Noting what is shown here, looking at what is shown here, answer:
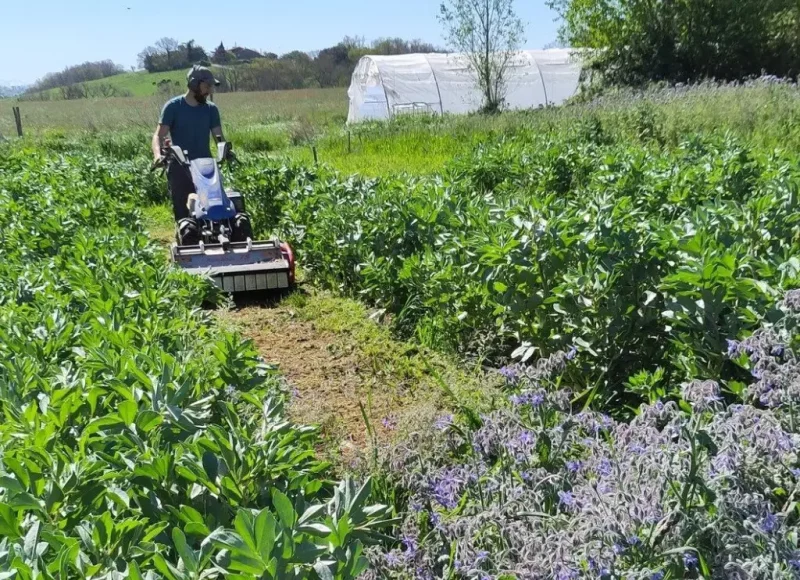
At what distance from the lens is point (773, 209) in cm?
395

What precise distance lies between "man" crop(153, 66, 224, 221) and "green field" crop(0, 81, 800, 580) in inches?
22.6

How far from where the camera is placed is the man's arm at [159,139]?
7188 mm

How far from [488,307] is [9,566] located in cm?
348

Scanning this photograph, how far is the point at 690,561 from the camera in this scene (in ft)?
5.79

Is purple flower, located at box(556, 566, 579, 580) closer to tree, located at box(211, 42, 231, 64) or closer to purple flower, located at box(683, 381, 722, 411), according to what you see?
purple flower, located at box(683, 381, 722, 411)

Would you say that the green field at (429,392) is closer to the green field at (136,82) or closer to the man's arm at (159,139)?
the man's arm at (159,139)

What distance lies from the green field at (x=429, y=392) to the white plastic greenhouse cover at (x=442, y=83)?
62.4ft

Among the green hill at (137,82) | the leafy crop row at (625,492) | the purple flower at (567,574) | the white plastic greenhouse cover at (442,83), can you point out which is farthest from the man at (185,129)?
the green hill at (137,82)

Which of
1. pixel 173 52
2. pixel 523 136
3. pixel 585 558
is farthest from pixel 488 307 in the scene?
pixel 173 52

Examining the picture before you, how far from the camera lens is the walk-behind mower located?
627 centimetres

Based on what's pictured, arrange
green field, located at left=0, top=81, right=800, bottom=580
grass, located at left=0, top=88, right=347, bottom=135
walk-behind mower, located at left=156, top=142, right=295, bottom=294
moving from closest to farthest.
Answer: green field, located at left=0, top=81, right=800, bottom=580, walk-behind mower, located at left=156, top=142, right=295, bottom=294, grass, located at left=0, top=88, right=347, bottom=135

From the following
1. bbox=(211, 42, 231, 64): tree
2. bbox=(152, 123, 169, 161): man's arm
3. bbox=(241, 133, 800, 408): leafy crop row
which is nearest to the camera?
bbox=(241, 133, 800, 408): leafy crop row

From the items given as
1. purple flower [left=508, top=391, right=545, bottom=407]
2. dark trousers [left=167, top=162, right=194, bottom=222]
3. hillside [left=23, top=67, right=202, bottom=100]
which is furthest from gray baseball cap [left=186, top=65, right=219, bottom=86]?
hillside [left=23, top=67, right=202, bottom=100]

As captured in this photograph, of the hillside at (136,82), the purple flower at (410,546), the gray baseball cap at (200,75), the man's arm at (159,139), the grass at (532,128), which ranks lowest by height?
the purple flower at (410,546)
